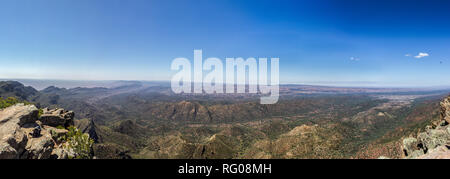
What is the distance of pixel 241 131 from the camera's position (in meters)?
145

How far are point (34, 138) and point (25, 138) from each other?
144 inches

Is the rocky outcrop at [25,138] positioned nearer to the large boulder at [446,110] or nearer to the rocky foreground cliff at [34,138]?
the rocky foreground cliff at [34,138]

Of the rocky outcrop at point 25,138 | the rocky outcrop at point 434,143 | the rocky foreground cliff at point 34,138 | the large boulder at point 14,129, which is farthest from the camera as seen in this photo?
the rocky foreground cliff at point 34,138

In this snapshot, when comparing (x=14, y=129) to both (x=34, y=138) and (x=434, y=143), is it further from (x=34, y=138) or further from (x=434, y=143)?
(x=434, y=143)

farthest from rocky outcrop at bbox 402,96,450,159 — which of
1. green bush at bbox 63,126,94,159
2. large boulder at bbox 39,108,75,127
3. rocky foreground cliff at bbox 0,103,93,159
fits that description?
large boulder at bbox 39,108,75,127

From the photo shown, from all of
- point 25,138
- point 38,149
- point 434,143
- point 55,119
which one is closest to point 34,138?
point 25,138

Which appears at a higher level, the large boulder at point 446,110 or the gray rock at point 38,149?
the large boulder at point 446,110

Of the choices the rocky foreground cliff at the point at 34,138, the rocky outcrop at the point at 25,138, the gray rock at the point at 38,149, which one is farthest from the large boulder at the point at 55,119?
the gray rock at the point at 38,149

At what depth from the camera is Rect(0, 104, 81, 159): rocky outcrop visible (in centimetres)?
1860

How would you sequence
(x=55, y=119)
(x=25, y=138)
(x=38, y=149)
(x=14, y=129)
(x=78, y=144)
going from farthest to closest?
1. (x=55, y=119)
2. (x=78, y=144)
3. (x=14, y=129)
4. (x=38, y=149)
5. (x=25, y=138)

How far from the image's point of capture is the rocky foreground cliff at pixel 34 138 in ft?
63.9

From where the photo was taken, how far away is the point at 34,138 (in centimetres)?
2416

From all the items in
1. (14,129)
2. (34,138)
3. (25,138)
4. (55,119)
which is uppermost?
(14,129)

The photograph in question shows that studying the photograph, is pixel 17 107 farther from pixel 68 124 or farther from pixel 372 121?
pixel 372 121
